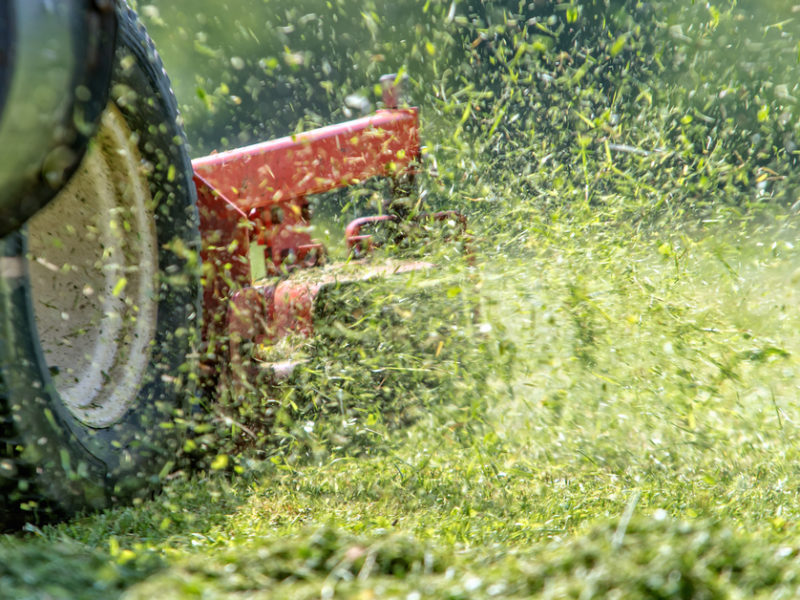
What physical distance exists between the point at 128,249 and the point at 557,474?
148 cm

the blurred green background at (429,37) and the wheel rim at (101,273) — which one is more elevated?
the blurred green background at (429,37)

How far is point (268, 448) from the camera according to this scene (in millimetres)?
2363

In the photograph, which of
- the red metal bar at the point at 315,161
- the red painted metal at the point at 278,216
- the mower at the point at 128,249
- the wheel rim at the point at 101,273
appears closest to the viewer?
the mower at the point at 128,249

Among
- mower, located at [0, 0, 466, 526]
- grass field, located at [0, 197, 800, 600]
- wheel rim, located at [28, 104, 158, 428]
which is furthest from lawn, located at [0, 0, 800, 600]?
wheel rim, located at [28, 104, 158, 428]

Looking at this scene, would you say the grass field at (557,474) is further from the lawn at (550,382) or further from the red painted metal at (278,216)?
the red painted metal at (278,216)

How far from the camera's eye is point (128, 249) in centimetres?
209

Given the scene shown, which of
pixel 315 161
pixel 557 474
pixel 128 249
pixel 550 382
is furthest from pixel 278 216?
pixel 557 474

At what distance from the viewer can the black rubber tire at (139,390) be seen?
5.07 ft

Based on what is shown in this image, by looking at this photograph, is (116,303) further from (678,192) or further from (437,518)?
(678,192)

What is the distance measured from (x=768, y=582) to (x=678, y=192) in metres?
2.18

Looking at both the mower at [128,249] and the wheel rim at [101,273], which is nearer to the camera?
the mower at [128,249]

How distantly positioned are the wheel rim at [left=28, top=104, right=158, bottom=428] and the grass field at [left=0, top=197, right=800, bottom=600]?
39 cm

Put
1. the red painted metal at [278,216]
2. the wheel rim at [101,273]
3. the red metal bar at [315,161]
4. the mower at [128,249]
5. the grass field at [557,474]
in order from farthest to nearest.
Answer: the red metal bar at [315,161], the red painted metal at [278,216], the wheel rim at [101,273], the mower at [128,249], the grass field at [557,474]

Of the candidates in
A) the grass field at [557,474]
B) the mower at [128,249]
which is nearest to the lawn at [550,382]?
the grass field at [557,474]
